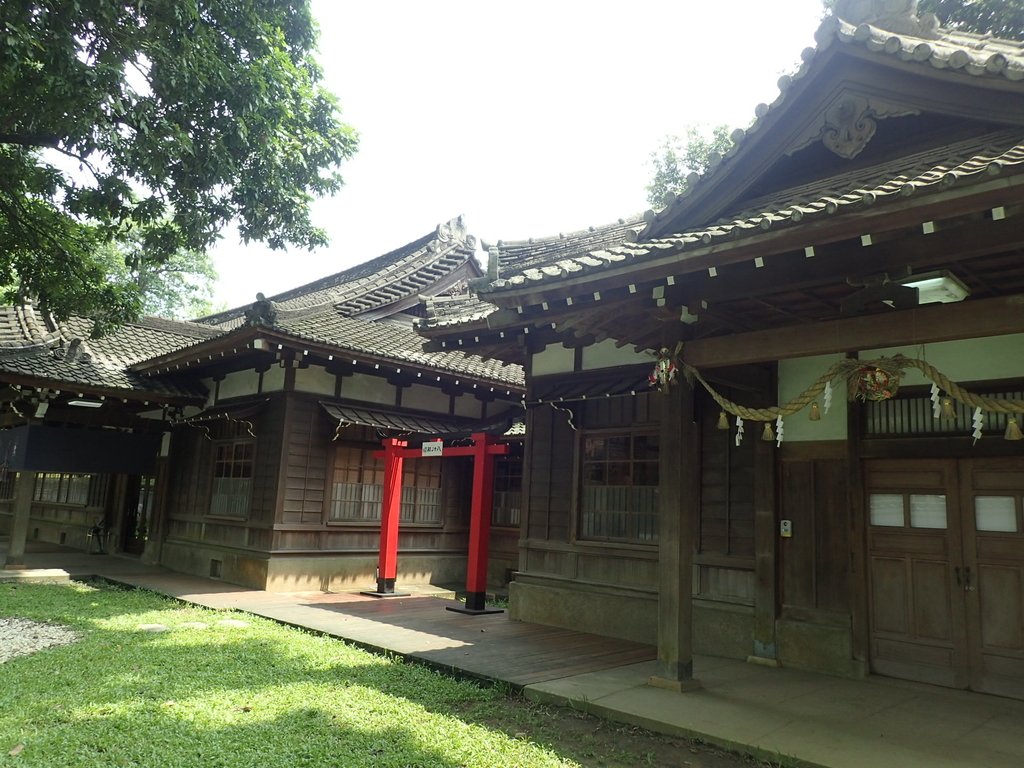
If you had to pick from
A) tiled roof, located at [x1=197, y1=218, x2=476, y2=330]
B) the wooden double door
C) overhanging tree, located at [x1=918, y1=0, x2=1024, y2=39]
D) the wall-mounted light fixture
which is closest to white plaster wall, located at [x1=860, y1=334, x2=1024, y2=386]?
the wooden double door

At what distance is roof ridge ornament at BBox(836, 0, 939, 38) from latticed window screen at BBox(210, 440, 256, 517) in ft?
35.7

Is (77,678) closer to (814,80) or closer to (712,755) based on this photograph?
(712,755)

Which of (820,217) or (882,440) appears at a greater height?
(820,217)

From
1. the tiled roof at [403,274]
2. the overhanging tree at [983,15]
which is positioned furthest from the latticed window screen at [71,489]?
the overhanging tree at [983,15]

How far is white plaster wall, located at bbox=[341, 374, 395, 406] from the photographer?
1271cm

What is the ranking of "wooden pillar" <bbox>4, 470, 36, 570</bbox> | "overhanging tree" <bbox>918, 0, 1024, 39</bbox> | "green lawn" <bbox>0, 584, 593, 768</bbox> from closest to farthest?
"green lawn" <bbox>0, 584, 593, 768</bbox> < "overhanging tree" <bbox>918, 0, 1024, 39</bbox> < "wooden pillar" <bbox>4, 470, 36, 570</bbox>

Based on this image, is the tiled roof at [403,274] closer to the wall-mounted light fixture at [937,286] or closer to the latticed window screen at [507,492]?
the latticed window screen at [507,492]

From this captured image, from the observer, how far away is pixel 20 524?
41.6 feet

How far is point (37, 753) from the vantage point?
4324mm

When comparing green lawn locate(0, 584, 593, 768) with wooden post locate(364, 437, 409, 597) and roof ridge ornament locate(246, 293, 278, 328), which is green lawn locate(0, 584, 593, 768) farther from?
roof ridge ornament locate(246, 293, 278, 328)

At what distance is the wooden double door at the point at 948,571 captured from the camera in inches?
234

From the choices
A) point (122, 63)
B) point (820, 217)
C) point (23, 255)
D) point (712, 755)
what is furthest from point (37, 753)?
point (23, 255)

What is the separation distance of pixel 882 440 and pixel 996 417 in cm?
94

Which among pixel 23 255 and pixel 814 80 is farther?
pixel 23 255
